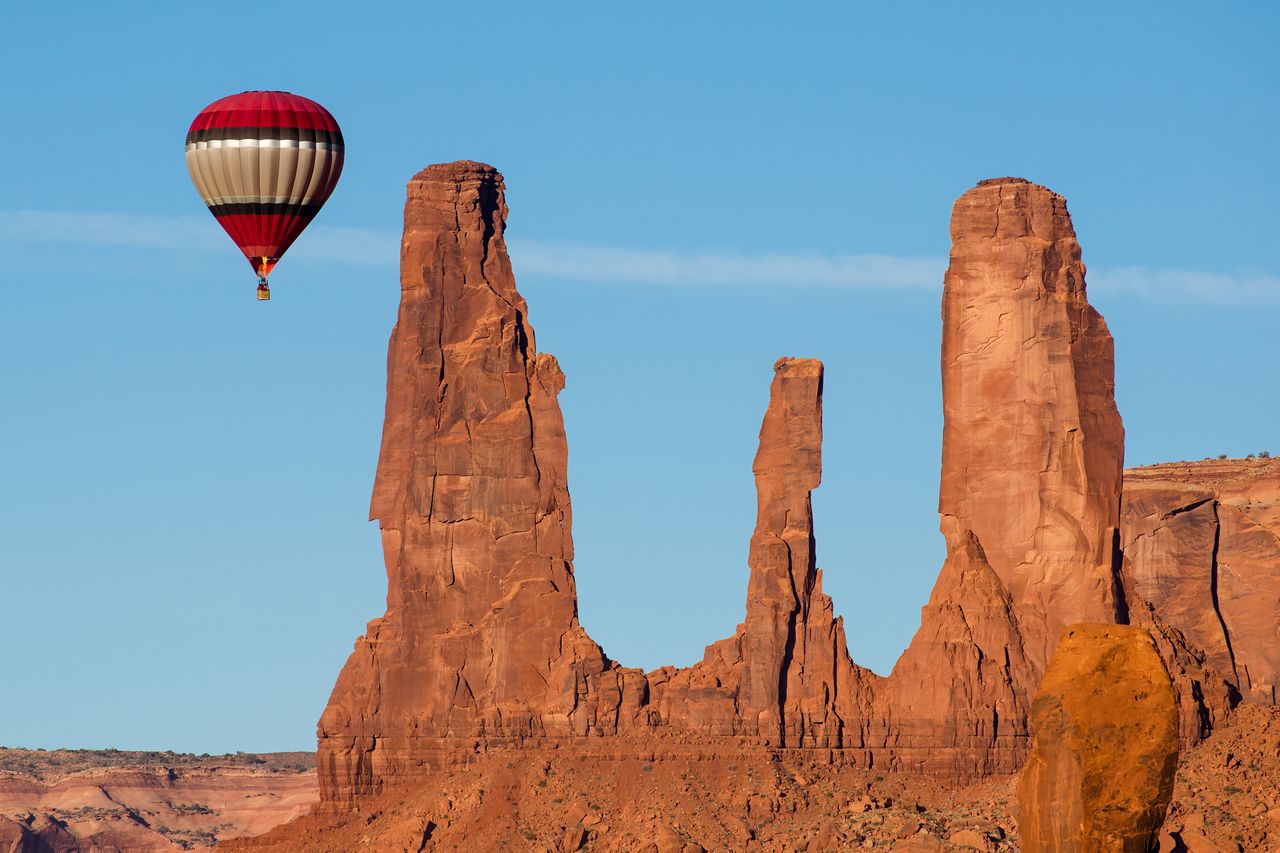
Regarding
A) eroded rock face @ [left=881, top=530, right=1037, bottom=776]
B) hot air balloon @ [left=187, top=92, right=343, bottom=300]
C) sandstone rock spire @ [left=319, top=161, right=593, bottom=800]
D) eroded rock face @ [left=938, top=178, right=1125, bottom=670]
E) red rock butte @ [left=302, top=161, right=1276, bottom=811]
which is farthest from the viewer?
sandstone rock spire @ [left=319, top=161, right=593, bottom=800]

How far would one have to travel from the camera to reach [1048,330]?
140m

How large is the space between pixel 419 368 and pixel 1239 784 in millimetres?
39458

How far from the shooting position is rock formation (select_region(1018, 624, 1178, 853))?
62500 millimetres

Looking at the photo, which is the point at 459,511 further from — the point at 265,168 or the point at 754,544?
the point at 265,168

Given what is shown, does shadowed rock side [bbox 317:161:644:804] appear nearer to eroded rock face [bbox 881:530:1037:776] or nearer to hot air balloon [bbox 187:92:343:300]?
eroded rock face [bbox 881:530:1037:776]

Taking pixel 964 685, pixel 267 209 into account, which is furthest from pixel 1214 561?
pixel 267 209

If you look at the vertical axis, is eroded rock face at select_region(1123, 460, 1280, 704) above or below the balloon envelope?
below

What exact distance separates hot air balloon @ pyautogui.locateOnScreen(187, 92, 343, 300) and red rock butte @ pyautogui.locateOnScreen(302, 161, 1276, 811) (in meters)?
29.2

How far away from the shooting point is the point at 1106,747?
62562 millimetres

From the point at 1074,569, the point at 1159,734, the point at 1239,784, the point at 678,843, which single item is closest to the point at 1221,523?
the point at 1074,569

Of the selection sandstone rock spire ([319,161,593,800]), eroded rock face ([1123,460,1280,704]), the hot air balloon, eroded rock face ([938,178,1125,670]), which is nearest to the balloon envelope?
the hot air balloon

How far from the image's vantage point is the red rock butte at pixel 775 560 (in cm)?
13512

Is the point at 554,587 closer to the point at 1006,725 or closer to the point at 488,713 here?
the point at 488,713

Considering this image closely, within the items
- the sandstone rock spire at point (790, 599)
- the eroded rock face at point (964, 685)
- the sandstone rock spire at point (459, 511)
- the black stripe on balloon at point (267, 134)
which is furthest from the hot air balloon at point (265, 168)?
the eroded rock face at point (964, 685)
